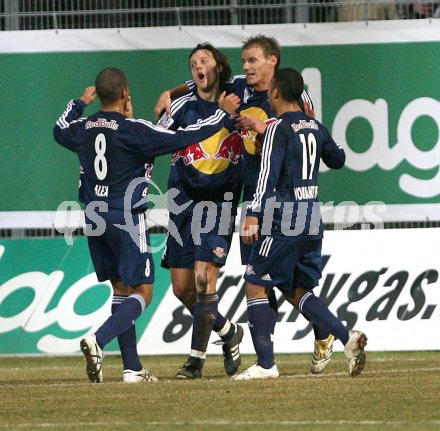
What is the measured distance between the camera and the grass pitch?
7.16 meters

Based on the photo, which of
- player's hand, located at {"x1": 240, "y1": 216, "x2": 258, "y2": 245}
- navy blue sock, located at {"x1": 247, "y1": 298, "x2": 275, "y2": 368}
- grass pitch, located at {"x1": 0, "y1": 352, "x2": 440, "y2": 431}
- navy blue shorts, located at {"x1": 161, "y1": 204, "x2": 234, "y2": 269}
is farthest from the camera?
navy blue shorts, located at {"x1": 161, "y1": 204, "x2": 234, "y2": 269}

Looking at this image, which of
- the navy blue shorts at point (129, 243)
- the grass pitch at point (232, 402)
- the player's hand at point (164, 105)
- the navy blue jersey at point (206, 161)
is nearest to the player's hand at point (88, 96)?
the player's hand at point (164, 105)

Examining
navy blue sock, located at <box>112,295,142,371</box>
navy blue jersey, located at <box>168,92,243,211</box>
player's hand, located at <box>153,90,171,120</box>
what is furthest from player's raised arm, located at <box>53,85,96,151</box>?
navy blue sock, located at <box>112,295,142,371</box>

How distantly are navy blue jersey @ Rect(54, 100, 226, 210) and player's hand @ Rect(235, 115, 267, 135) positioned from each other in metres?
0.13

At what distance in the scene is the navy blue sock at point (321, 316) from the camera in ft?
31.0

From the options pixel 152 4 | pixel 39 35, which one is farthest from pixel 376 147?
pixel 39 35

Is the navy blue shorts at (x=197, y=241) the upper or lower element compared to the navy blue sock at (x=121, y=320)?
upper

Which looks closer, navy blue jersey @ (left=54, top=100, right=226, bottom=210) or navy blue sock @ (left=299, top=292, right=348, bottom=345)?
navy blue jersey @ (left=54, top=100, right=226, bottom=210)

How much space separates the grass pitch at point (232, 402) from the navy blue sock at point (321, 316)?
1.04 feet

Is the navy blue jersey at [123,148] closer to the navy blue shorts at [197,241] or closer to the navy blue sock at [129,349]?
the navy blue shorts at [197,241]

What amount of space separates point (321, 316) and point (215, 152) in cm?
145

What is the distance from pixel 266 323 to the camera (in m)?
9.39

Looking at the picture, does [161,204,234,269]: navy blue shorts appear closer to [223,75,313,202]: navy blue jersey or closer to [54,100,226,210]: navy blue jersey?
[223,75,313,202]: navy blue jersey

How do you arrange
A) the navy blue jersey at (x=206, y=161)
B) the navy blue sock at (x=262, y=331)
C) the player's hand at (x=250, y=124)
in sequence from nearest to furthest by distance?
1. the player's hand at (x=250, y=124)
2. the navy blue sock at (x=262, y=331)
3. the navy blue jersey at (x=206, y=161)
